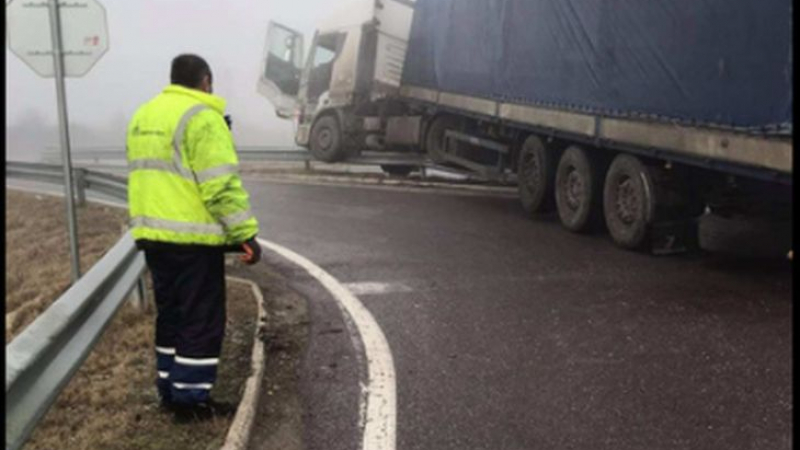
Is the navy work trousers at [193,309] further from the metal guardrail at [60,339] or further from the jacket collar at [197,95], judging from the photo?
the jacket collar at [197,95]

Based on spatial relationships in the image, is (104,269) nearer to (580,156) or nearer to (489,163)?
(580,156)

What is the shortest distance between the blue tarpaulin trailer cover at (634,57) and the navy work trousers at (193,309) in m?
4.18

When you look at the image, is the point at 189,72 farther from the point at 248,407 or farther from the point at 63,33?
the point at 63,33

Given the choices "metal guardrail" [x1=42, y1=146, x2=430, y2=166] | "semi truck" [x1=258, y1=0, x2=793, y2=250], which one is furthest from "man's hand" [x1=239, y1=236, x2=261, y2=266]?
"metal guardrail" [x1=42, y1=146, x2=430, y2=166]

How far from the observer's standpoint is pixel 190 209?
3846 millimetres

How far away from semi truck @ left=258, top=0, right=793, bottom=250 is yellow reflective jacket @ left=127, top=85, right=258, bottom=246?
404cm

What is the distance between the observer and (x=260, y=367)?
14.8ft

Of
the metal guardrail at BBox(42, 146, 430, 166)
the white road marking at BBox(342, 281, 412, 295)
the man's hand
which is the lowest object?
the metal guardrail at BBox(42, 146, 430, 166)

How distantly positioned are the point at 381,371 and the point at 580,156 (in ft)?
16.6

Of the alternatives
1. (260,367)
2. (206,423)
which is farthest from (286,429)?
(260,367)

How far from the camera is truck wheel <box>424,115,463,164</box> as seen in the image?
44.8ft

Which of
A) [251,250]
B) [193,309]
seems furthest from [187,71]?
[193,309]

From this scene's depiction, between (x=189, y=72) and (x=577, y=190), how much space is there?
612 cm

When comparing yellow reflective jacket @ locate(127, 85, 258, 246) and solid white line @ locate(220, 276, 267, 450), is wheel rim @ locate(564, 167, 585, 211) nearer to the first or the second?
solid white line @ locate(220, 276, 267, 450)
